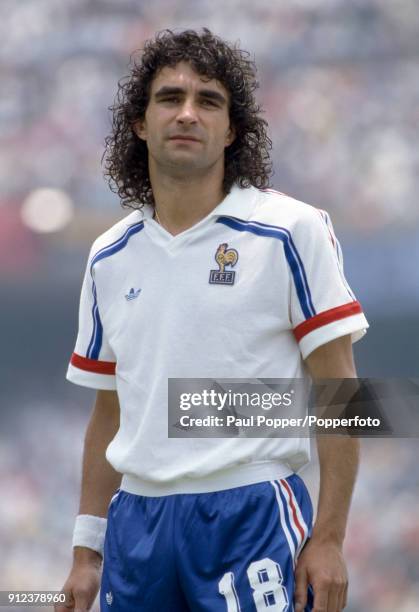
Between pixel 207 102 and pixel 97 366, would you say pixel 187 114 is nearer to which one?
pixel 207 102

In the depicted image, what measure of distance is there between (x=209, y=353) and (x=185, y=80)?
0.50m

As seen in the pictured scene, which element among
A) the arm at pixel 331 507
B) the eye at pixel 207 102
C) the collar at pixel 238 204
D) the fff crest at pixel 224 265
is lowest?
the arm at pixel 331 507

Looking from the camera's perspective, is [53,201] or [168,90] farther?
[53,201]

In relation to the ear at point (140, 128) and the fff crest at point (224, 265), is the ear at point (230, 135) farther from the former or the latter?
the fff crest at point (224, 265)

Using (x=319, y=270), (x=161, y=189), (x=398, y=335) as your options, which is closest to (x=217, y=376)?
(x=319, y=270)

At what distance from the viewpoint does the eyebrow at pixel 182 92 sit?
1.94 metres

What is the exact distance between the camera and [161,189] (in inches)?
77.4

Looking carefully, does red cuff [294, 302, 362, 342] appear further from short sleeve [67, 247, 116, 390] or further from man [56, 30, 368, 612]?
short sleeve [67, 247, 116, 390]

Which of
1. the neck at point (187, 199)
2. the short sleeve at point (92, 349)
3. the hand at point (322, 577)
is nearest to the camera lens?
the hand at point (322, 577)

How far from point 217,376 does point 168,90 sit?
0.53 meters

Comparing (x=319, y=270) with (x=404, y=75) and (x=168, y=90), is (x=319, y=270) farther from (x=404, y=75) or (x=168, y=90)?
(x=404, y=75)

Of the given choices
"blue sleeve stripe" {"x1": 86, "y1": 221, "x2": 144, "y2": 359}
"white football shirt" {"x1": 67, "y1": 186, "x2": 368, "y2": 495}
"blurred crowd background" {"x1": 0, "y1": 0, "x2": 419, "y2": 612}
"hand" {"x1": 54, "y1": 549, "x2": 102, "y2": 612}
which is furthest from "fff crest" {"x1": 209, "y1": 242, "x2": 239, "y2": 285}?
"blurred crowd background" {"x1": 0, "y1": 0, "x2": 419, "y2": 612}

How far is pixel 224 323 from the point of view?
1782mm

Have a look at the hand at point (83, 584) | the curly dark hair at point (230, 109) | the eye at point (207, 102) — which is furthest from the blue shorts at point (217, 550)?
the eye at point (207, 102)
